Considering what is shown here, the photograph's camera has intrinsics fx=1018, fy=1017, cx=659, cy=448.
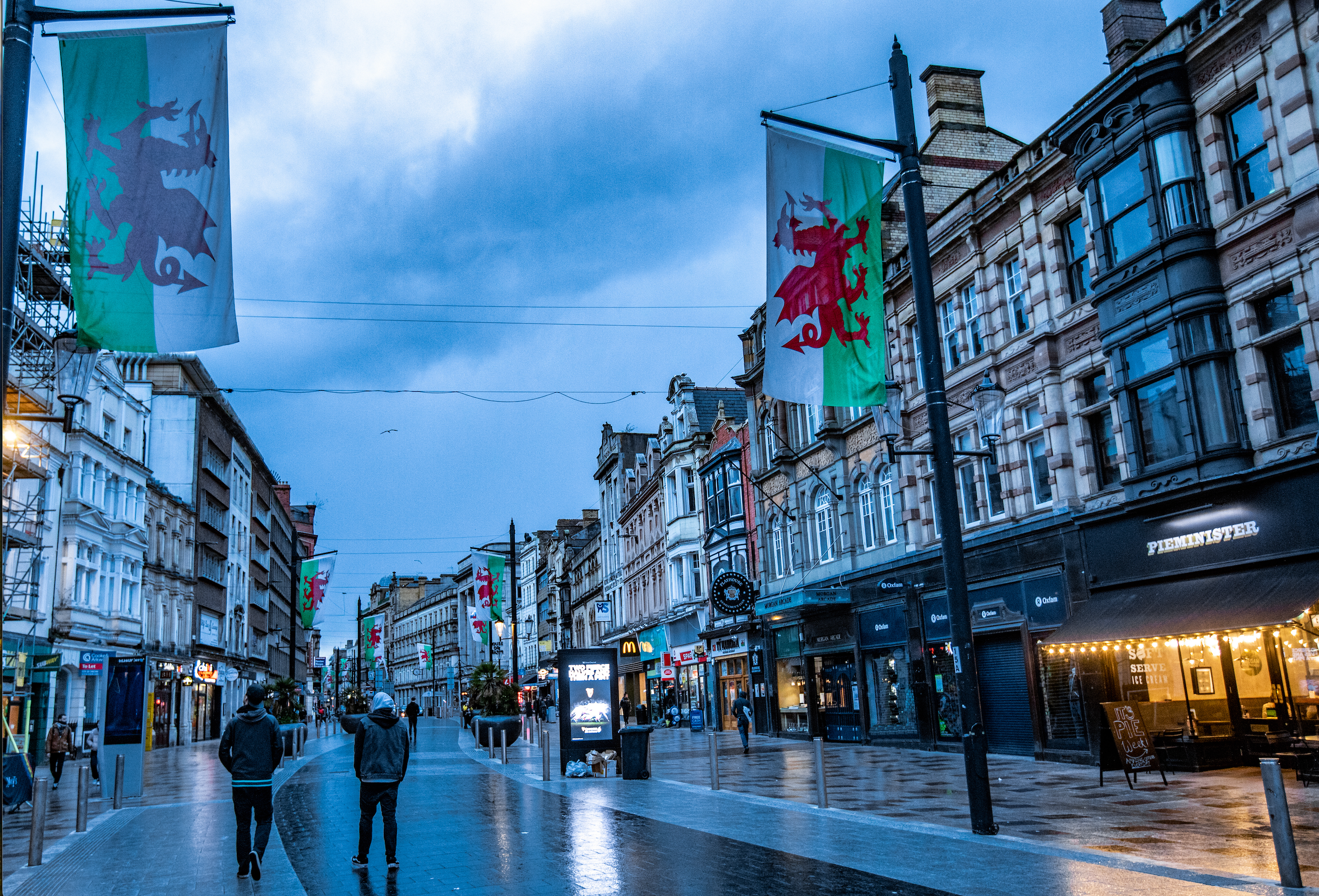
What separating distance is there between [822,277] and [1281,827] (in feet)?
22.9

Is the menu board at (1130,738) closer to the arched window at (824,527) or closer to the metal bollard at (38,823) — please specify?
the metal bollard at (38,823)

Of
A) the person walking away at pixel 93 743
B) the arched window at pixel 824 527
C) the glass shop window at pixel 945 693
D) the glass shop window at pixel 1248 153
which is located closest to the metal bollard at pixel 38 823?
the person walking away at pixel 93 743

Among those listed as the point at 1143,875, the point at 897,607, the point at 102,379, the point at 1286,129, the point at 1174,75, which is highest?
the point at 102,379

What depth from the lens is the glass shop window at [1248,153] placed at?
661 inches

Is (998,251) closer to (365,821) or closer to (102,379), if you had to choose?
(365,821)

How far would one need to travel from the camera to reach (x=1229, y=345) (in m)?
17.2

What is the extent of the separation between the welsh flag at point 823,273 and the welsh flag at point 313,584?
34.4 meters

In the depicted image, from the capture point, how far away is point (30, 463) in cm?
2719

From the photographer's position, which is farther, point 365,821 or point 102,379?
point 102,379

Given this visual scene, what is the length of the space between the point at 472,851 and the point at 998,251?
59.4 ft

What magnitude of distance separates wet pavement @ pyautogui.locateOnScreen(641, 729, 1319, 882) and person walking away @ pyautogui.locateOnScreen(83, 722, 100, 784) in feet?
42.2

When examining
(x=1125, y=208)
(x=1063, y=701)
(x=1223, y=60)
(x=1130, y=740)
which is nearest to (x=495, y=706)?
(x=1063, y=701)

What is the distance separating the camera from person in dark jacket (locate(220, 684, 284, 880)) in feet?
33.7

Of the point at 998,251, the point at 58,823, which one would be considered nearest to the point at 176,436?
the point at 58,823
